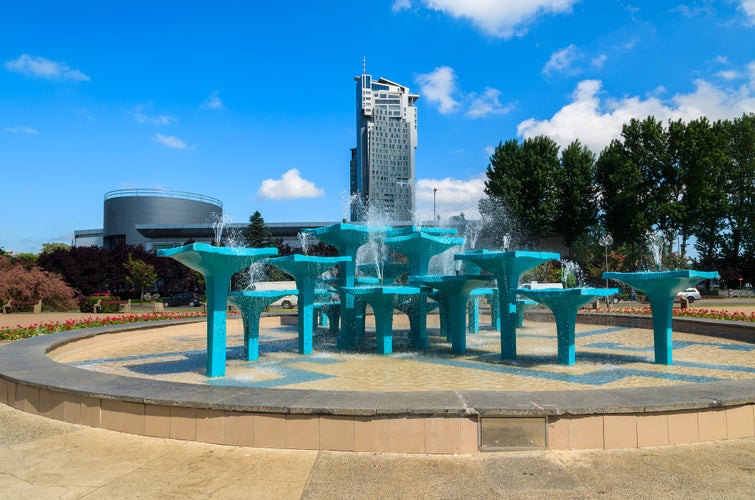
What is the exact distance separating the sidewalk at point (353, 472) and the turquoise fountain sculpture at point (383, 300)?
6156 mm

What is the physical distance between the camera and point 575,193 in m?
38.2

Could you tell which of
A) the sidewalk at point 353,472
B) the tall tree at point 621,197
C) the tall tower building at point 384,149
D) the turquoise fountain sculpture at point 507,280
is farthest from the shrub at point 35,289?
the tall tower building at point 384,149

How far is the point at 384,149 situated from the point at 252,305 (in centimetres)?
7642

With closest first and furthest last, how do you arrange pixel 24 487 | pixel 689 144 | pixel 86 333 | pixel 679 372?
pixel 24 487 < pixel 679 372 < pixel 86 333 < pixel 689 144

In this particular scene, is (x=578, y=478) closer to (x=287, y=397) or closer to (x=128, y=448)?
(x=287, y=397)

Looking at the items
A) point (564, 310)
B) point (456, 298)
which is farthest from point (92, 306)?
point (564, 310)

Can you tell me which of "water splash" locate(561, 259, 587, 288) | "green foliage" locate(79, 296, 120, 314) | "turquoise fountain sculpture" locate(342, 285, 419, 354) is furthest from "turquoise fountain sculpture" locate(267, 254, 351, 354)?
"water splash" locate(561, 259, 587, 288)

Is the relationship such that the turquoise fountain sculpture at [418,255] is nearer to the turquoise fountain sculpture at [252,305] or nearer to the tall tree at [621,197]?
the turquoise fountain sculpture at [252,305]

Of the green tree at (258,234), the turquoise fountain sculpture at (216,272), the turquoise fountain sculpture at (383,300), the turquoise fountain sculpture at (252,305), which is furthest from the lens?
the green tree at (258,234)

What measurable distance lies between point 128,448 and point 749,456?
18.9 feet

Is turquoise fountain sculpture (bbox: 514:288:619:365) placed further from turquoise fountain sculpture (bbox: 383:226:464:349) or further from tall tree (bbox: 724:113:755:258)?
tall tree (bbox: 724:113:755:258)

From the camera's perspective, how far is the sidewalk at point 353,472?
12.5 feet

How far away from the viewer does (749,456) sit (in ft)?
14.8

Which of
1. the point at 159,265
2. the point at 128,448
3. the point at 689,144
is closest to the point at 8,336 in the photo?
the point at 128,448
